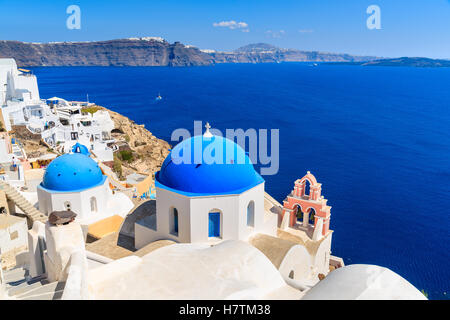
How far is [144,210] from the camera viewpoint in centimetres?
1298

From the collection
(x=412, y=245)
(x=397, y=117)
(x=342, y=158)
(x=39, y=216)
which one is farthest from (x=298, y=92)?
(x=39, y=216)

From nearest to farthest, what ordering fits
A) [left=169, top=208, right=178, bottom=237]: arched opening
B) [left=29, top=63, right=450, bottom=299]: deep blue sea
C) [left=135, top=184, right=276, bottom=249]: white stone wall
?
[left=135, top=184, right=276, bottom=249]: white stone wall
[left=169, top=208, right=178, bottom=237]: arched opening
[left=29, top=63, right=450, bottom=299]: deep blue sea

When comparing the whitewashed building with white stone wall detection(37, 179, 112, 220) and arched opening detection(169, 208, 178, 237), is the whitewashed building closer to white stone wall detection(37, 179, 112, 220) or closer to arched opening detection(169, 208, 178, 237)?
white stone wall detection(37, 179, 112, 220)

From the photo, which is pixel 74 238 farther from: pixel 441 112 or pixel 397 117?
pixel 441 112

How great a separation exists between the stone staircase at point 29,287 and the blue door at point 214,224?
4822 mm

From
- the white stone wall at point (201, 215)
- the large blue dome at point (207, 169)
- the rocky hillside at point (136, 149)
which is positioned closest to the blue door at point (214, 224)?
the white stone wall at point (201, 215)

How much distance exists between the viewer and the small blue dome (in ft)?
46.6

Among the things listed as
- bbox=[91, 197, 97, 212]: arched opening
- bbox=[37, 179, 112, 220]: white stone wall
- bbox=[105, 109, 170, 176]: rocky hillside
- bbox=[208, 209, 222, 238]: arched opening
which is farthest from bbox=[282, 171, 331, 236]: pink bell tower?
bbox=[105, 109, 170, 176]: rocky hillside

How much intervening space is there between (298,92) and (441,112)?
4385 cm

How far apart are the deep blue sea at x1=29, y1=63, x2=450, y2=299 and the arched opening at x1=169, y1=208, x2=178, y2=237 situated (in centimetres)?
1770

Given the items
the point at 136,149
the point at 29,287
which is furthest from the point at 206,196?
the point at 136,149

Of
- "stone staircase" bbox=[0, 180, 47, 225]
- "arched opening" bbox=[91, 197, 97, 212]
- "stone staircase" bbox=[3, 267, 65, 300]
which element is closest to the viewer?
"stone staircase" bbox=[3, 267, 65, 300]

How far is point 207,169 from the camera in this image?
10.4 meters

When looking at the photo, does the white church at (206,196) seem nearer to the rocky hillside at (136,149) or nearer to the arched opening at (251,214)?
the arched opening at (251,214)
